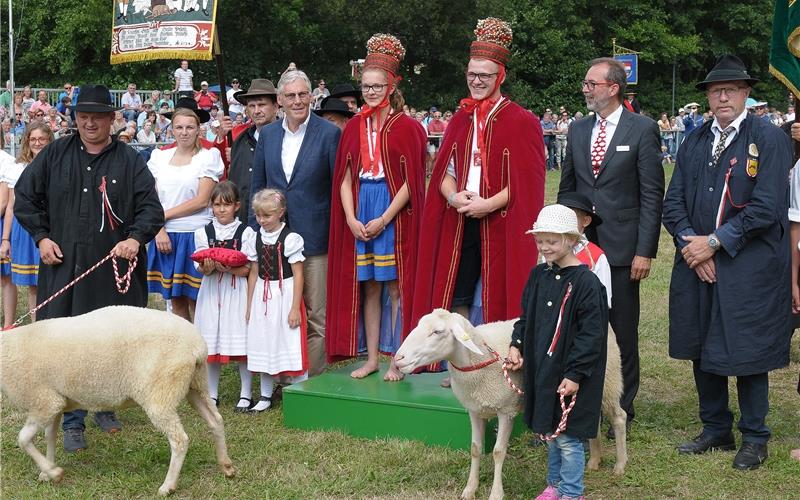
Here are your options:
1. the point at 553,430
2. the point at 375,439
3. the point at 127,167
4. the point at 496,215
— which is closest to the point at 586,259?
the point at 496,215

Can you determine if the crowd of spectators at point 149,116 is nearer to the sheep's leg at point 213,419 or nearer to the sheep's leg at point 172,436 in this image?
the sheep's leg at point 213,419

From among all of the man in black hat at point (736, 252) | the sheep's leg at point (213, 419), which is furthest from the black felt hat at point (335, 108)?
the sheep's leg at point (213, 419)

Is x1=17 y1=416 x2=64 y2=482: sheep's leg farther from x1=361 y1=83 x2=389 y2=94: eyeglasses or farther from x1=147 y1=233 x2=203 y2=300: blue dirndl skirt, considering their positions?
x1=361 y1=83 x2=389 y2=94: eyeglasses

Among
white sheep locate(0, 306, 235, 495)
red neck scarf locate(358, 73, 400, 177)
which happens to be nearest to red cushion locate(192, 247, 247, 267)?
red neck scarf locate(358, 73, 400, 177)

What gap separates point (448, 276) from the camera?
235 inches

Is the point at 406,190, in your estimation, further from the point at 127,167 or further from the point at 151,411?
the point at 151,411

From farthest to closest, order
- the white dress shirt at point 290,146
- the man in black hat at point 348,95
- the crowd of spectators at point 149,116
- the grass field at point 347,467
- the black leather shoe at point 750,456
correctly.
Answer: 1. the crowd of spectators at point 149,116
2. the man in black hat at point 348,95
3. the white dress shirt at point 290,146
4. the black leather shoe at point 750,456
5. the grass field at point 347,467

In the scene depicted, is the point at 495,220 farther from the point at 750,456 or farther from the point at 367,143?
the point at 750,456

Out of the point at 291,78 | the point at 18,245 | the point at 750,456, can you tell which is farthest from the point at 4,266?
the point at 750,456

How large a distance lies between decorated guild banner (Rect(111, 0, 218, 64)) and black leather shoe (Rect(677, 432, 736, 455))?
16.3 ft

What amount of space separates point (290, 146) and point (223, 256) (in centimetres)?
100

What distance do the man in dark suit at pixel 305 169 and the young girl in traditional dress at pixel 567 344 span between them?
250 centimetres

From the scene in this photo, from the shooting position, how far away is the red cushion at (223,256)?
6527 mm

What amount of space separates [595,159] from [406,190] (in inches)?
51.8
